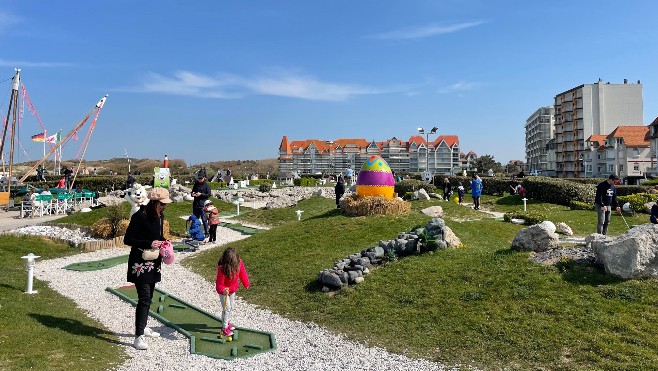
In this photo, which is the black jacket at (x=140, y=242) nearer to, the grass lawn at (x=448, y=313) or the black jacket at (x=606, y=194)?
the grass lawn at (x=448, y=313)

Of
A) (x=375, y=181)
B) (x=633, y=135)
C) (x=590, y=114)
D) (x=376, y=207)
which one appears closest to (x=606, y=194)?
(x=376, y=207)

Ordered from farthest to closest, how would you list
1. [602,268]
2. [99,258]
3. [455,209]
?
[455,209], [99,258], [602,268]

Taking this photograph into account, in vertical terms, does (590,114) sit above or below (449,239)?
→ above

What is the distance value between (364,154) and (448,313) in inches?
4476

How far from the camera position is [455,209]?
2697cm

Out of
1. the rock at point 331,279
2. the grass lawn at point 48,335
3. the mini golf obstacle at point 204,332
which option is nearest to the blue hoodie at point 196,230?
the grass lawn at point 48,335

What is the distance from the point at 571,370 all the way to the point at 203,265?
12181mm

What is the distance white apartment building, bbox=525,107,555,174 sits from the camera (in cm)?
13085

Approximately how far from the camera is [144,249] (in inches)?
325

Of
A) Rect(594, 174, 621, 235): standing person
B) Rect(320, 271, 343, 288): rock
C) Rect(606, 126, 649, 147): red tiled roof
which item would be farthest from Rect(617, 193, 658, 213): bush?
Rect(606, 126, 649, 147): red tiled roof

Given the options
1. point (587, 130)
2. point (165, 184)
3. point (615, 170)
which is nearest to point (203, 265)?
point (165, 184)

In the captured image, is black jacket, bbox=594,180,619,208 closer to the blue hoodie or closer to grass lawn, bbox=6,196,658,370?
grass lawn, bbox=6,196,658,370

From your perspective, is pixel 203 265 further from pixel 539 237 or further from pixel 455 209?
pixel 455 209

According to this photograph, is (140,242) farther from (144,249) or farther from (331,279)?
(331,279)
